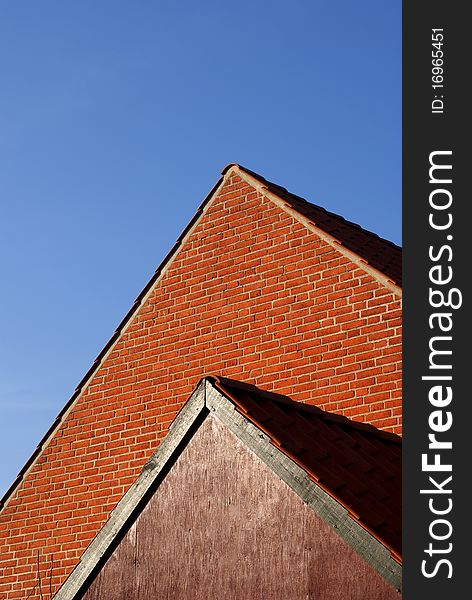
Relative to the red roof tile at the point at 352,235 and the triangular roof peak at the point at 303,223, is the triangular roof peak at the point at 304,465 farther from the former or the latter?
the triangular roof peak at the point at 303,223

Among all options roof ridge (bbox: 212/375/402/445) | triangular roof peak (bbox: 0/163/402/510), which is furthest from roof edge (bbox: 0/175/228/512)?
roof ridge (bbox: 212/375/402/445)

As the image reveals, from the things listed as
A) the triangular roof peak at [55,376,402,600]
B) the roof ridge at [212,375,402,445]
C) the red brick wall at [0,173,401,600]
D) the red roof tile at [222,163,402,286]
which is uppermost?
the red roof tile at [222,163,402,286]

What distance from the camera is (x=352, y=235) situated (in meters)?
11.3

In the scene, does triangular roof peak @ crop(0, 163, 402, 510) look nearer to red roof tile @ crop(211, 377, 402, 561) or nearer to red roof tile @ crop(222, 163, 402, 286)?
red roof tile @ crop(222, 163, 402, 286)

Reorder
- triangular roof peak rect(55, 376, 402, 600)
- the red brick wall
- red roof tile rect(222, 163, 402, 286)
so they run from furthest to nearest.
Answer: red roof tile rect(222, 163, 402, 286), the red brick wall, triangular roof peak rect(55, 376, 402, 600)

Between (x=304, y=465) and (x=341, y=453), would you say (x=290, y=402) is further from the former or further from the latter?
(x=304, y=465)

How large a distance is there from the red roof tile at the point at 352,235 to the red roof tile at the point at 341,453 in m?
2.24

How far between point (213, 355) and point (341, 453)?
3.82 metres

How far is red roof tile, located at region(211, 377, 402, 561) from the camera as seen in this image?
6262 millimetres

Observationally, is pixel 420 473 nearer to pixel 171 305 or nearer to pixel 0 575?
pixel 171 305

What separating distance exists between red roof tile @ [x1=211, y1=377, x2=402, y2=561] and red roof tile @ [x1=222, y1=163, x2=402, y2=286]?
2238 mm

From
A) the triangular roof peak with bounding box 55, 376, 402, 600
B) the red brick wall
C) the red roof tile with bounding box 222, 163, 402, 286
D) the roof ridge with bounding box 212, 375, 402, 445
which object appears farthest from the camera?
the red roof tile with bounding box 222, 163, 402, 286

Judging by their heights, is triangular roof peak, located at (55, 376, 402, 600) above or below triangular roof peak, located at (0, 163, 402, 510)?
below

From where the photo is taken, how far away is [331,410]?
31.8 ft
